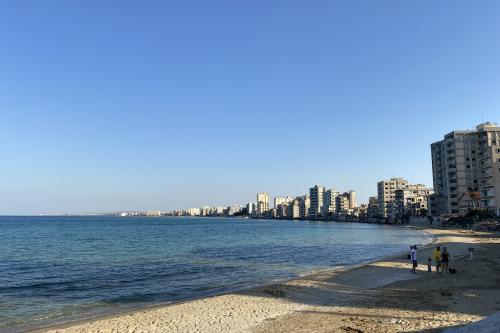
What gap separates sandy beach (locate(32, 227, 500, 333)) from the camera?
15.5m

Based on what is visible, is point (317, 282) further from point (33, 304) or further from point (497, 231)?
point (497, 231)

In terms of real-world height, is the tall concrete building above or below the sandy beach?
above

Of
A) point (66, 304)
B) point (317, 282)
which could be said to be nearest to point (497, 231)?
point (317, 282)

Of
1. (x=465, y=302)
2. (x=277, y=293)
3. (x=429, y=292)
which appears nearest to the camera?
(x=465, y=302)

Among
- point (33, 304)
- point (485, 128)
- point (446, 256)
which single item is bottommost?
point (33, 304)

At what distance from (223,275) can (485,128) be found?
441ft

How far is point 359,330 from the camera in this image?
47.0 ft

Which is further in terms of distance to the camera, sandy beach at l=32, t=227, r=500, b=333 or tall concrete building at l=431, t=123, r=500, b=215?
tall concrete building at l=431, t=123, r=500, b=215

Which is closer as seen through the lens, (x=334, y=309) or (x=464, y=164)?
(x=334, y=309)

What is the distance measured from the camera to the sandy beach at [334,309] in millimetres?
15477

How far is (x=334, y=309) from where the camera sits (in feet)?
60.2

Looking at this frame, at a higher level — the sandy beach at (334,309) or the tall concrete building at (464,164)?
the tall concrete building at (464,164)

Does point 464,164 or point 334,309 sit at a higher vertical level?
point 464,164

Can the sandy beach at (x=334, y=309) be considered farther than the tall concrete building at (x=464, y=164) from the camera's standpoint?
No
